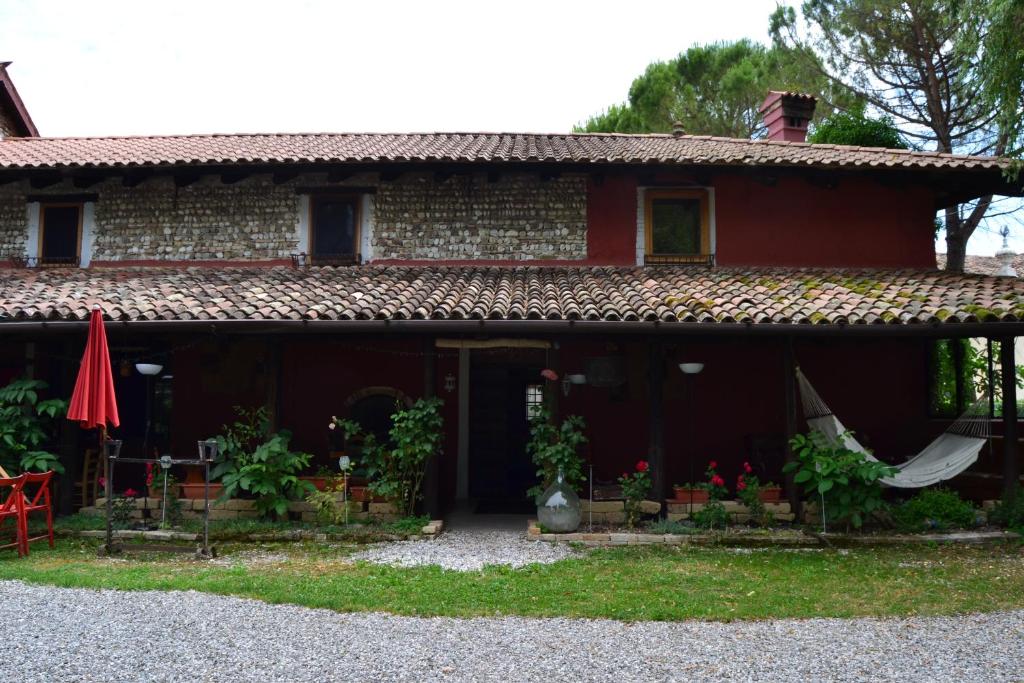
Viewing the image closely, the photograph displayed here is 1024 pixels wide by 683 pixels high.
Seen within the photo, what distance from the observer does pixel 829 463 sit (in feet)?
26.2

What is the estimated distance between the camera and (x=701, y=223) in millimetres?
10930

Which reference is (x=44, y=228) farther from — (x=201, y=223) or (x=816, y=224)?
(x=816, y=224)

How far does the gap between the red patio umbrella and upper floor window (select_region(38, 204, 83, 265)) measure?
15.2 feet

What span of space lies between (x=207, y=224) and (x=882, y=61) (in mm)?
13188

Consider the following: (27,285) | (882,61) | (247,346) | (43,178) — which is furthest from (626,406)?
(882,61)

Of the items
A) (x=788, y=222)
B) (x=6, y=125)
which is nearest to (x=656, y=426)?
(x=788, y=222)

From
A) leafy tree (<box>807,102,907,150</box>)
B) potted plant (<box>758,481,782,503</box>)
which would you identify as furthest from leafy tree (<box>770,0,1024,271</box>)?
potted plant (<box>758,481,782,503</box>)

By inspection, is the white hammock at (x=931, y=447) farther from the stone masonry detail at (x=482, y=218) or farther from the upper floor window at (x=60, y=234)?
the upper floor window at (x=60, y=234)

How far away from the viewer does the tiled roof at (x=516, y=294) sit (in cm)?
810

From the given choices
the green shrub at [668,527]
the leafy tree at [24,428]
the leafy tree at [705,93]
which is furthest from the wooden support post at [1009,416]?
the leafy tree at [705,93]

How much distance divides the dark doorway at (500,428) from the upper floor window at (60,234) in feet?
19.7

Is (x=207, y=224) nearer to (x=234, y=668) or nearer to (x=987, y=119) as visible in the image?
(x=234, y=668)

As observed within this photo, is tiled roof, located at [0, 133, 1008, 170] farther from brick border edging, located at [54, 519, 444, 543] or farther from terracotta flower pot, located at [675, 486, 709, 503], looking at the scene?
brick border edging, located at [54, 519, 444, 543]

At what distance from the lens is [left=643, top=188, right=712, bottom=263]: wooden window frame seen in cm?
1086
